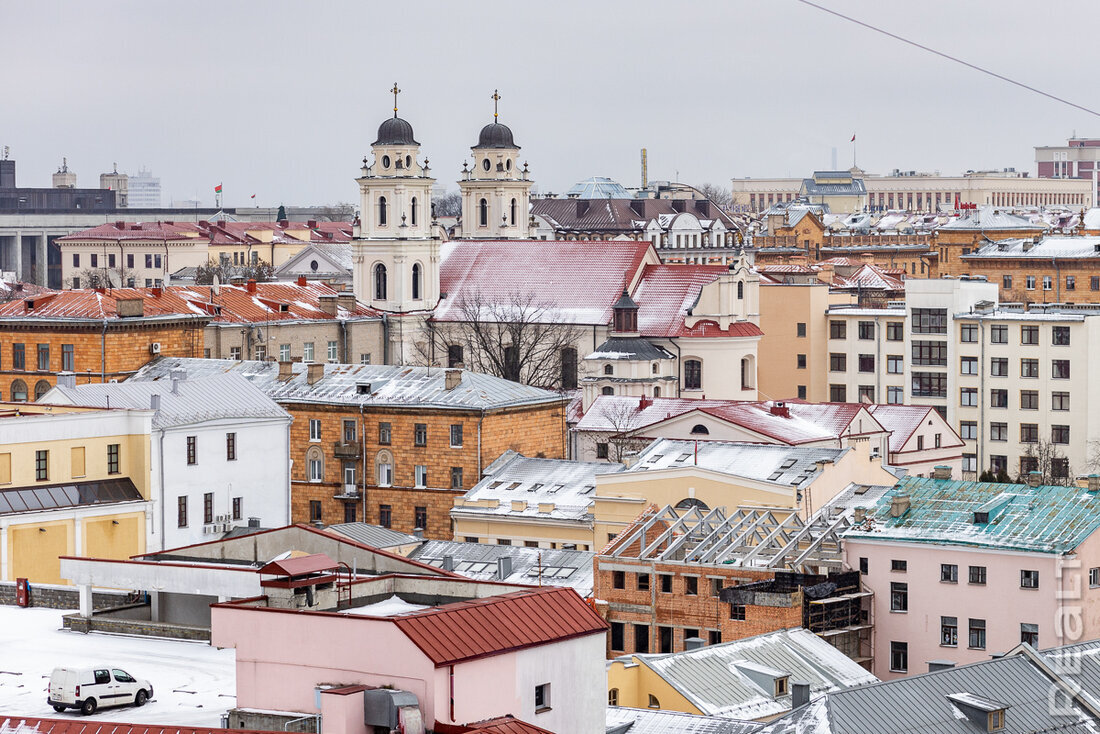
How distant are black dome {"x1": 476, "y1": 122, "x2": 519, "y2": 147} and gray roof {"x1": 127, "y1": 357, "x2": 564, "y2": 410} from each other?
4114cm

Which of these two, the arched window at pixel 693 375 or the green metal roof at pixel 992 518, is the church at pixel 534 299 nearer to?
the arched window at pixel 693 375

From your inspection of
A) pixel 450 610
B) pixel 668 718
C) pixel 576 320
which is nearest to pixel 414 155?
pixel 576 320

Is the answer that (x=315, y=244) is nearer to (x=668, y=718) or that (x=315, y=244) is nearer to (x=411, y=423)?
(x=411, y=423)

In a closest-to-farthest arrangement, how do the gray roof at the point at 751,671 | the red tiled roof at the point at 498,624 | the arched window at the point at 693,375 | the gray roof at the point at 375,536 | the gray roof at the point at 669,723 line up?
the red tiled roof at the point at 498,624 < the gray roof at the point at 669,723 < the gray roof at the point at 751,671 < the gray roof at the point at 375,536 < the arched window at the point at 693,375

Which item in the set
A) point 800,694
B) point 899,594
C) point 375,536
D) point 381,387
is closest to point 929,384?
point 381,387

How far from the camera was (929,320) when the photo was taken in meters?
84.8

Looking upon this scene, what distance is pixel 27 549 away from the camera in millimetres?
45594

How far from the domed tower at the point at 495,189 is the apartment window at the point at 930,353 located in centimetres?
2969

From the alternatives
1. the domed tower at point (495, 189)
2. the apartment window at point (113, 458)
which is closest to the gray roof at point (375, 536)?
the apartment window at point (113, 458)

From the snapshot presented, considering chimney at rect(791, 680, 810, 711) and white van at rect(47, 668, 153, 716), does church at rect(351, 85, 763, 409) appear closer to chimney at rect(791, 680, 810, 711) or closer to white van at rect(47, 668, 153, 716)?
chimney at rect(791, 680, 810, 711)

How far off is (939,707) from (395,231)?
67.8 metres

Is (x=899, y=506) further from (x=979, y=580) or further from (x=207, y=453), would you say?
(x=207, y=453)

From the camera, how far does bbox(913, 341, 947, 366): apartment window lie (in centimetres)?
8459

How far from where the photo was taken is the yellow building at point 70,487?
4581 cm
